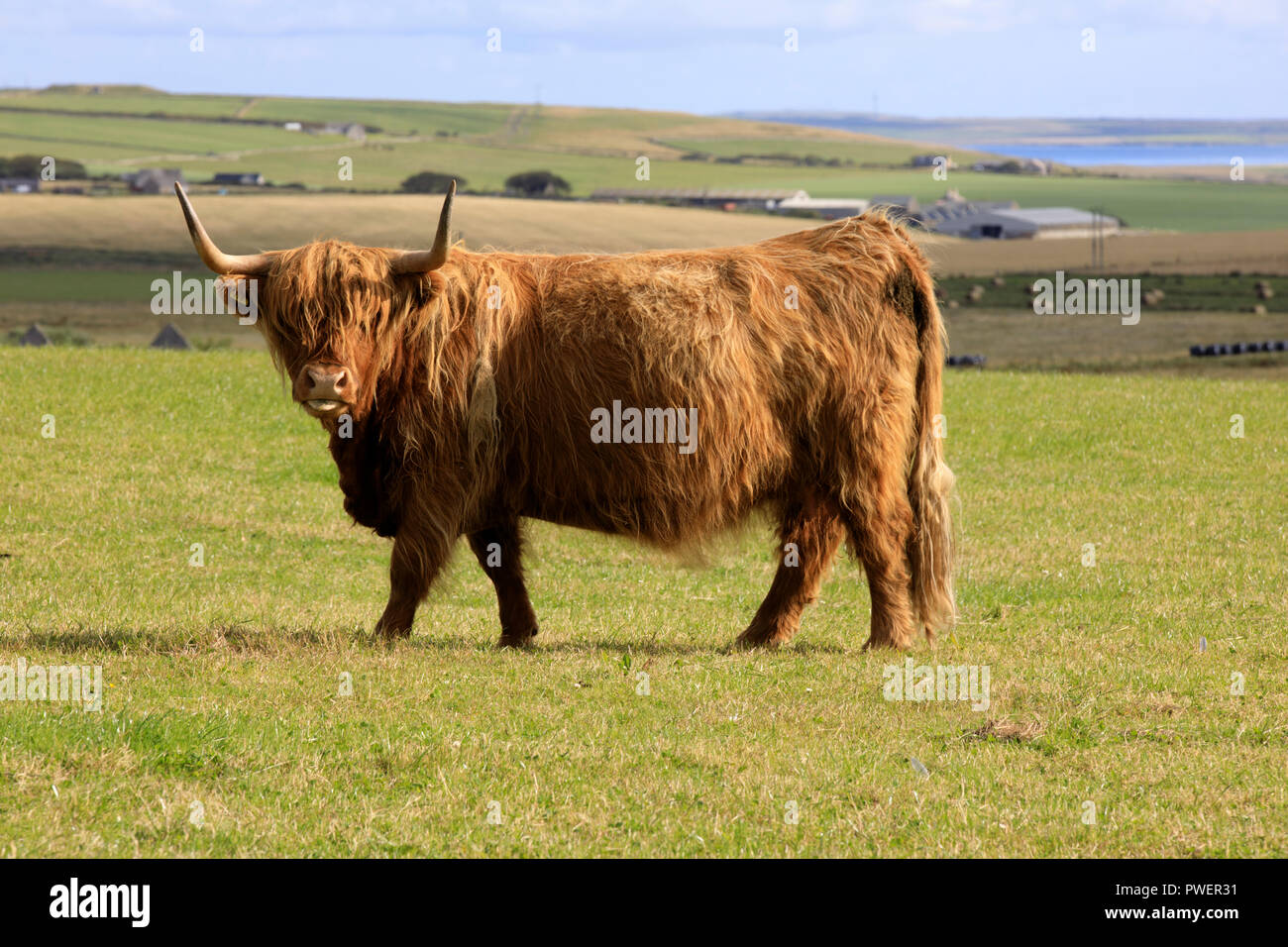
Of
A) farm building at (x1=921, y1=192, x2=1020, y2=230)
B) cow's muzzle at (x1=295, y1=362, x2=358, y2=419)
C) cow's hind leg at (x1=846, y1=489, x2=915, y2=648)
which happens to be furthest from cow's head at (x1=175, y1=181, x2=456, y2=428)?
farm building at (x1=921, y1=192, x2=1020, y2=230)

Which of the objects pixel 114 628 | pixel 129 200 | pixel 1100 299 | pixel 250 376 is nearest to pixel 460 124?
pixel 129 200

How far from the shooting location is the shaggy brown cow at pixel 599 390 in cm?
728

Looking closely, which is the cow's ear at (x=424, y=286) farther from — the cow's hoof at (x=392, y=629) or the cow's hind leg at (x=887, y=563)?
the cow's hind leg at (x=887, y=563)

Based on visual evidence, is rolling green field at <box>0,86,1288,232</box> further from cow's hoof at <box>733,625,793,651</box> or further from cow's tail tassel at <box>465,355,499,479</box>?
cow's tail tassel at <box>465,355,499,479</box>

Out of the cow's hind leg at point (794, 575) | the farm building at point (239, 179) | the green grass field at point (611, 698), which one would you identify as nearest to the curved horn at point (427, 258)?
the green grass field at point (611, 698)

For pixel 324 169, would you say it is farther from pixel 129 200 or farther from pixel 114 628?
pixel 114 628

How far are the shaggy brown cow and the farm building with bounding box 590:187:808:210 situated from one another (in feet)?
307

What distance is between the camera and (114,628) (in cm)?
793

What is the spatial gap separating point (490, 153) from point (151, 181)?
47874mm

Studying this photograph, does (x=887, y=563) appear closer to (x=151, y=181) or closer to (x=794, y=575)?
(x=794, y=575)

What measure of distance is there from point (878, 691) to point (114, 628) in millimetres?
4202

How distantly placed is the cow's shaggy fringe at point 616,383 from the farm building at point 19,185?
8445 centimetres

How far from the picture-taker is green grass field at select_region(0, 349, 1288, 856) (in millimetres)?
4930

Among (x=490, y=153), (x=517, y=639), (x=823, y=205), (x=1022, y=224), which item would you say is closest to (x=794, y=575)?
(x=517, y=639)
